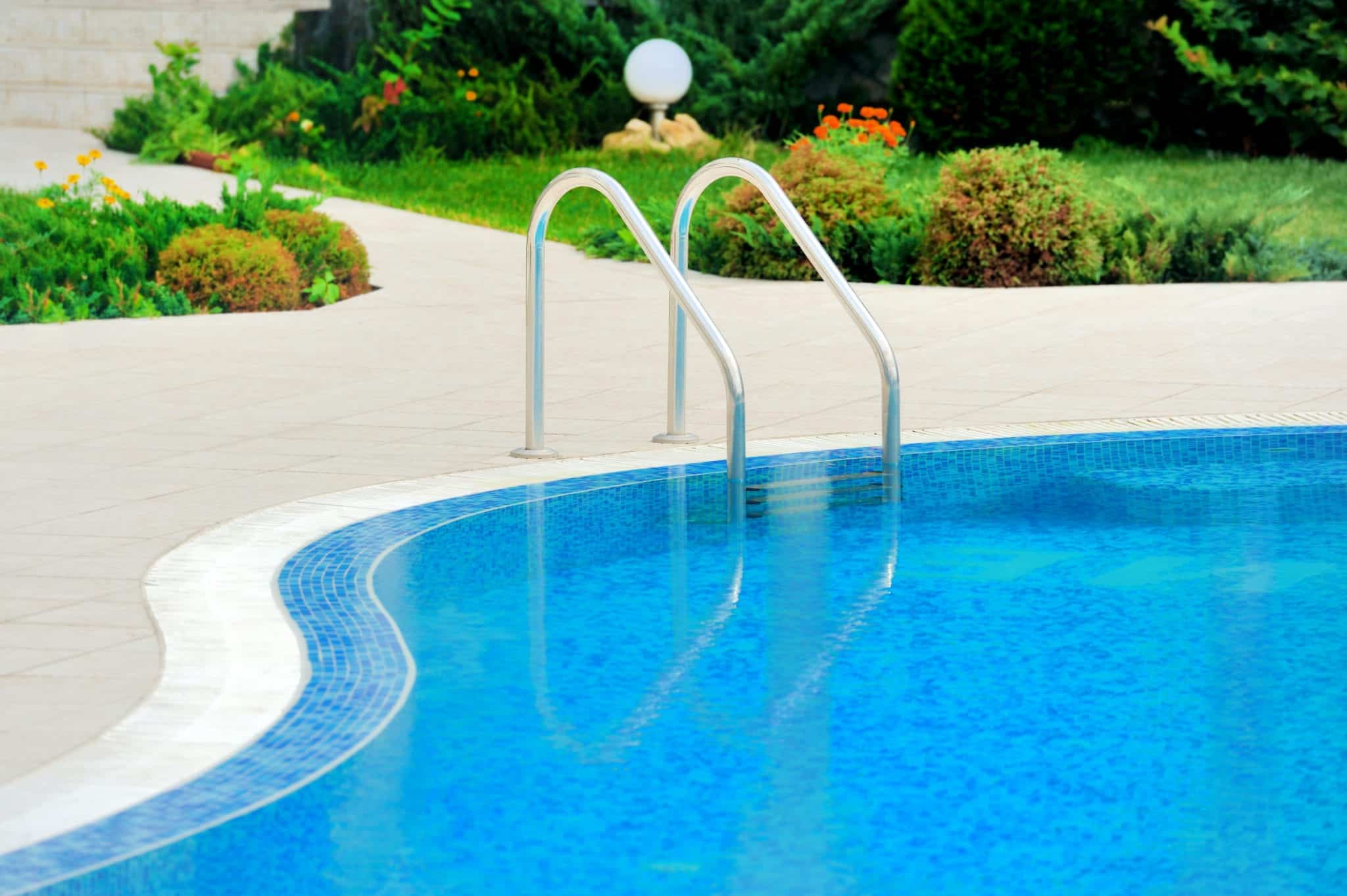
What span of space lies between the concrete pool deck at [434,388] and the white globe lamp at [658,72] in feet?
24.7

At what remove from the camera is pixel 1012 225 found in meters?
12.4

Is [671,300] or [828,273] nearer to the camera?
[828,273]

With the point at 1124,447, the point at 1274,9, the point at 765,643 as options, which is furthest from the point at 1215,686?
the point at 1274,9

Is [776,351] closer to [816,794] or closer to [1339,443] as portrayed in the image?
[1339,443]

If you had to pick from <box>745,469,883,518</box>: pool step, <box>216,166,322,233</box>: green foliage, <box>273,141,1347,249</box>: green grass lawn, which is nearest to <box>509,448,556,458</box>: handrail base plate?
<box>745,469,883,518</box>: pool step

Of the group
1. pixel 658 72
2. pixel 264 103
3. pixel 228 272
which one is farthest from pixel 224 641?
pixel 658 72

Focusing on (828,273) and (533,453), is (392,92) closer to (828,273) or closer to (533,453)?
(533,453)

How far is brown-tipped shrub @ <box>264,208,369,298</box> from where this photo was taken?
39.5ft

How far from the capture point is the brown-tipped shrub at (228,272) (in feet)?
37.6

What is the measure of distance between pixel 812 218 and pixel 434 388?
4534 millimetres

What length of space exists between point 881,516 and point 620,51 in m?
15.7

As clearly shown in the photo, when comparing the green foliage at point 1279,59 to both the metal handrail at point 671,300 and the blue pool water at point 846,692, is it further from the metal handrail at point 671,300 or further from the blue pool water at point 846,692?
the metal handrail at point 671,300

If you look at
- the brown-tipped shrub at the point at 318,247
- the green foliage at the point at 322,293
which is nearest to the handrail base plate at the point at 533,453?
the green foliage at the point at 322,293

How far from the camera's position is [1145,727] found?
4.65 metres
